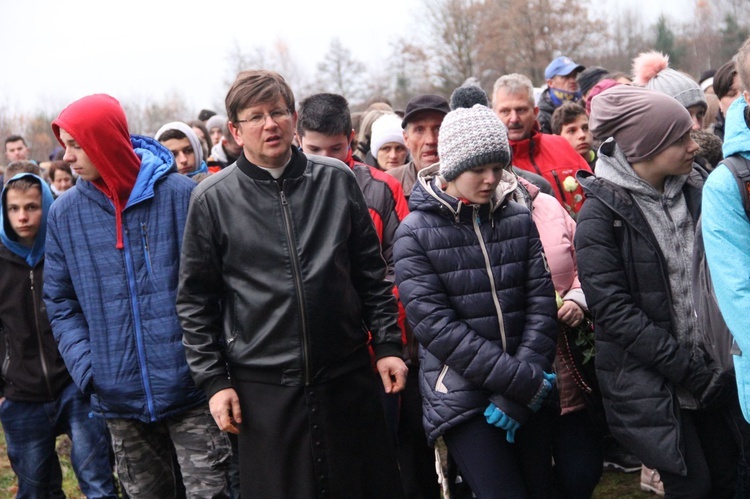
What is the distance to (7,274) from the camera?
508cm

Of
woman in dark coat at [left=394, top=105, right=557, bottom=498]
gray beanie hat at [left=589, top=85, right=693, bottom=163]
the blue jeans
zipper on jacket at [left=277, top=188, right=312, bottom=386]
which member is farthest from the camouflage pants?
gray beanie hat at [left=589, top=85, right=693, bottom=163]

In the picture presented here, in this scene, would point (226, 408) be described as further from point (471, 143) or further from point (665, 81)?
point (665, 81)

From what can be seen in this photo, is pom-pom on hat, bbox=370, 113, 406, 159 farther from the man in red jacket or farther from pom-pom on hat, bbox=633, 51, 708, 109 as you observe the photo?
pom-pom on hat, bbox=633, 51, 708, 109

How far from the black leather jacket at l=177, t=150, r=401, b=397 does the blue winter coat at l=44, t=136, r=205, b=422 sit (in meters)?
0.44

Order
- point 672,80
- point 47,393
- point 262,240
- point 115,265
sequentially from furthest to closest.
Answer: point 672,80 < point 47,393 < point 115,265 < point 262,240

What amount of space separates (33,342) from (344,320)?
2342 millimetres

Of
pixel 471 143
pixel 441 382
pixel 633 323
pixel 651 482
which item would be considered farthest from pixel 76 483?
pixel 633 323

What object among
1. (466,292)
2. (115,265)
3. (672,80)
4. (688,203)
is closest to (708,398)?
(688,203)

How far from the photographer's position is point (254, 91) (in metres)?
3.70

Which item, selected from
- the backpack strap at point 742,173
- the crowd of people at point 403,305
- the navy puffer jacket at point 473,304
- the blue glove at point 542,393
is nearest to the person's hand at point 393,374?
the crowd of people at point 403,305

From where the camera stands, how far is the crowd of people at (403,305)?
12.0 feet

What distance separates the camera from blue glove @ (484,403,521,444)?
3695mm

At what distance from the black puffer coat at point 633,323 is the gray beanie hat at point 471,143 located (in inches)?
20.1

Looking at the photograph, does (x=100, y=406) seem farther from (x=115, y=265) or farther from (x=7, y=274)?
(x=7, y=274)
